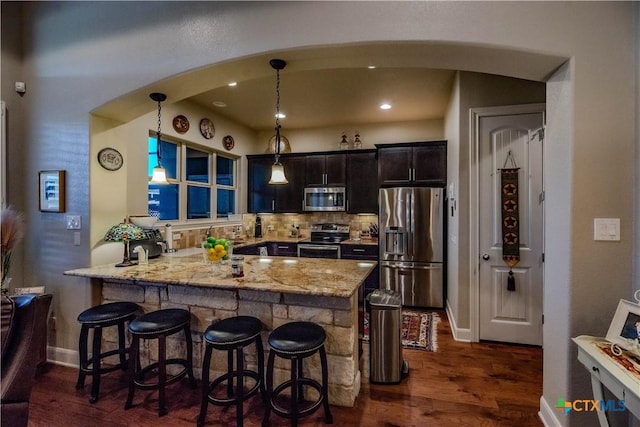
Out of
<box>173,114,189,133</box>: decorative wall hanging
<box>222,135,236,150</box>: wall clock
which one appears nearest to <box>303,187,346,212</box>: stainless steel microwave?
<box>222,135,236,150</box>: wall clock

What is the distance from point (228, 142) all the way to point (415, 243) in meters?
3.41

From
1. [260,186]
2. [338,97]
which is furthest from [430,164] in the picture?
[260,186]

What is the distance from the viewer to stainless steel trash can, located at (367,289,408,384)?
2391mm

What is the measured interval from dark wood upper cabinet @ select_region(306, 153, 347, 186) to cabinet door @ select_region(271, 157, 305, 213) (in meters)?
0.15

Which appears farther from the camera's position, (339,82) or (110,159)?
(339,82)

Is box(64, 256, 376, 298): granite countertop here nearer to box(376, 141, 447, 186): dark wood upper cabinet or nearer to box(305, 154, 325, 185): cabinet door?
box(376, 141, 447, 186): dark wood upper cabinet

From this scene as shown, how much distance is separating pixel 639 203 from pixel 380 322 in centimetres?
171

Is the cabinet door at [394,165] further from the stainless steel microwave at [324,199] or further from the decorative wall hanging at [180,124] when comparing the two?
the decorative wall hanging at [180,124]

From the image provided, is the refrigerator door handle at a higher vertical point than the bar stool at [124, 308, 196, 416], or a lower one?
higher

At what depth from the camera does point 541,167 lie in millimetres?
3004

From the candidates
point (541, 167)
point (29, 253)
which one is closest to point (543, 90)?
point (541, 167)

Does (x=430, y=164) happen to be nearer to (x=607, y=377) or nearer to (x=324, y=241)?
(x=324, y=241)

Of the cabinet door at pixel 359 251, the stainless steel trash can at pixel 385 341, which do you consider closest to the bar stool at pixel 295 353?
the stainless steel trash can at pixel 385 341

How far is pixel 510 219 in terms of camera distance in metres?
3.08
